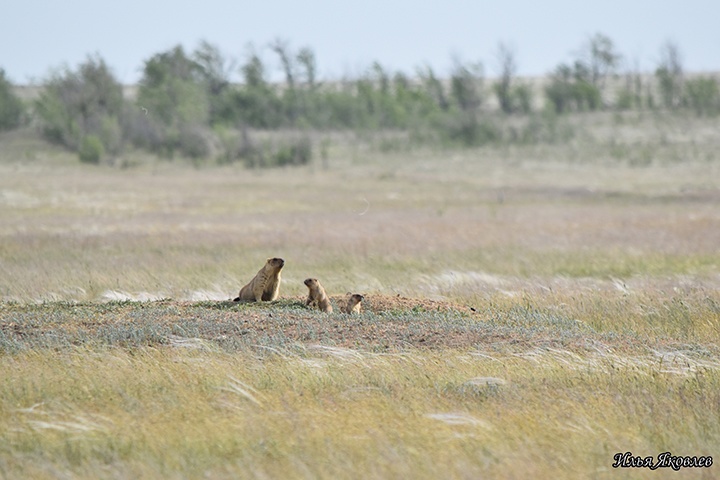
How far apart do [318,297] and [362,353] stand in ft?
8.79

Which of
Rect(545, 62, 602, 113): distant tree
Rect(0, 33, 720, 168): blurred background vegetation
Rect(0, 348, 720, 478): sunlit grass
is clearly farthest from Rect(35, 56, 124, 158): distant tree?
Rect(0, 348, 720, 478): sunlit grass

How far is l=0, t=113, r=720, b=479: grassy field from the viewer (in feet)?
22.4

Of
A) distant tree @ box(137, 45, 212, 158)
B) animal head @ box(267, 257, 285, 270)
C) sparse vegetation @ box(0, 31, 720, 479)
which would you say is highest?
distant tree @ box(137, 45, 212, 158)

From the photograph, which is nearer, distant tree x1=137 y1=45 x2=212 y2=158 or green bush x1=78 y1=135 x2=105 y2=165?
green bush x1=78 y1=135 x2=105 y2=165

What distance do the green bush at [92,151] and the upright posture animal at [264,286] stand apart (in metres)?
51.4

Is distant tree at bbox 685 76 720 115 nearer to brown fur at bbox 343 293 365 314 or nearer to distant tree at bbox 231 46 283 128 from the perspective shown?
distant tree at bbox 231 46 283 128

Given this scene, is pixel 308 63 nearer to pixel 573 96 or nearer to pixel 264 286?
pixel 573 96

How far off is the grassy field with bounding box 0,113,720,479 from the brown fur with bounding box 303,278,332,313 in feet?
0.82

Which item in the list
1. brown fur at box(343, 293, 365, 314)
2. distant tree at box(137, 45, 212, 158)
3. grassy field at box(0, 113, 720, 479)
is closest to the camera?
grassy field at box(0, 113, 720, 479)

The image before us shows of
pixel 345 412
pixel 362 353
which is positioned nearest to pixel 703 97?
pixel 362 353

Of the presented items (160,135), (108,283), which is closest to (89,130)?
(160,135)

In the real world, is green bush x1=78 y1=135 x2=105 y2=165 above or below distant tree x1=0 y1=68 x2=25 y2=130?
below

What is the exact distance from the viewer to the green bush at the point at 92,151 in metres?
61.5

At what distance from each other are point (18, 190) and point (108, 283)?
26.2 meters
